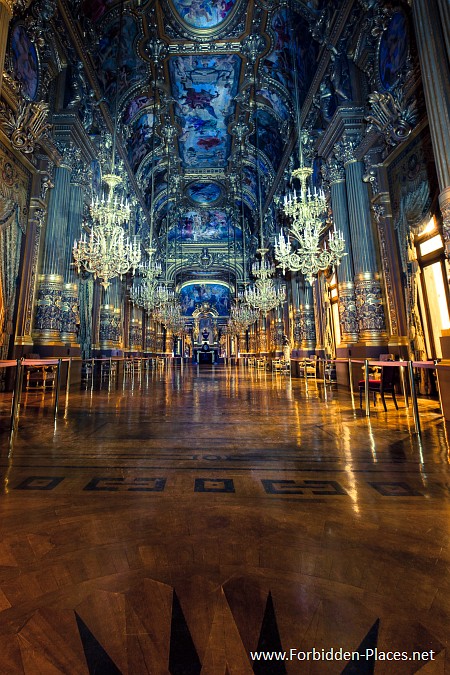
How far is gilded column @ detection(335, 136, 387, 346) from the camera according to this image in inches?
310

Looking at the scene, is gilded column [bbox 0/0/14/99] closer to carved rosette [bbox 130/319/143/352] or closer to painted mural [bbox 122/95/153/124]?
painted mural [bbox 122/95/153/124]

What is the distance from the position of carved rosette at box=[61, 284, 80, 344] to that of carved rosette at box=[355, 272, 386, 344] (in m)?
8.14

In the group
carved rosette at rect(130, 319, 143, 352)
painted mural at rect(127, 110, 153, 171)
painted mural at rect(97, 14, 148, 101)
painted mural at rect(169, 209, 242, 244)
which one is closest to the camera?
painted mural at rect(97, 14, 148, 101)

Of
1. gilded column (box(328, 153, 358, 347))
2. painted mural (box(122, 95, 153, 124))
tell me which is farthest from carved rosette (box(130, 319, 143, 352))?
gilded column (box(328, 153, 358, 347))

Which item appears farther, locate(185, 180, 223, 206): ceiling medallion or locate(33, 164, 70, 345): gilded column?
locate(185, 180, 223, 206): ceiling medallion

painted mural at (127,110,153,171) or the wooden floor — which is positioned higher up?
painted mural at (127,110,153,171)

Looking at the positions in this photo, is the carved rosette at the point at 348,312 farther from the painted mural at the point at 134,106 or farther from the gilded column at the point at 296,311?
Result: the painted mural at the point at 134,106

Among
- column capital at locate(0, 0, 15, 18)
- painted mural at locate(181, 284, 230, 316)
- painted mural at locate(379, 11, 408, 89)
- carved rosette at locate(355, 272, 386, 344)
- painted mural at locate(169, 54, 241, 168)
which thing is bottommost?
carved rosette at locate(355, 272, 386, 344)

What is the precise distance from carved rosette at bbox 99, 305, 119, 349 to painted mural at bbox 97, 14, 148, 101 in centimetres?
827

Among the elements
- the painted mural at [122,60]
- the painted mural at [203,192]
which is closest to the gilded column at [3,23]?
the painted mural at [122,60]

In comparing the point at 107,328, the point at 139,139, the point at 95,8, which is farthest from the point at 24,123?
the point at 139,139

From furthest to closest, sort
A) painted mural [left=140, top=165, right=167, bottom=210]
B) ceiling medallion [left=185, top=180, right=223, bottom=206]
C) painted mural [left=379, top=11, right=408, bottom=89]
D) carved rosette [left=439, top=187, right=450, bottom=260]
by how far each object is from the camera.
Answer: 1. ceiling medallion [left=185, top=180, right=223, bottom=206]
2. painted mural [left=140, top=165, right=167, bottom=210]
3. painted mural [left=379, top=11, right=408, bottom=89]
4. carved rosette [left=439, top=187, right=450, bottom=260]

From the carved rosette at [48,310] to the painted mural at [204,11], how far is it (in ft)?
36.7

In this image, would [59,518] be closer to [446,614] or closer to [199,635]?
[199,635]
